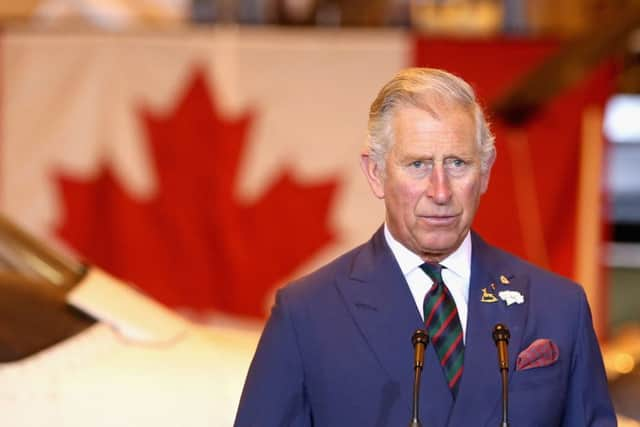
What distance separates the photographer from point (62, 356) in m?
4.27

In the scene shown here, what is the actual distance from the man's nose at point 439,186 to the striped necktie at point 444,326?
193 mm

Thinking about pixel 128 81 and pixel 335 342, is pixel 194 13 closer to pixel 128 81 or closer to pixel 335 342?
pixel 128 81

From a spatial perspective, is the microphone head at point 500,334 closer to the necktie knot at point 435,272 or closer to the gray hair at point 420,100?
the necktie knot at point 435,272

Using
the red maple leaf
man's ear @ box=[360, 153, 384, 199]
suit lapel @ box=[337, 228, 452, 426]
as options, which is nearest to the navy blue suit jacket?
suit lapel @ box=[337, 228, 452, 426]

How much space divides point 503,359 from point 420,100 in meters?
0.48

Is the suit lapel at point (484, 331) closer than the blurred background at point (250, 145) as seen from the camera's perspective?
Yes

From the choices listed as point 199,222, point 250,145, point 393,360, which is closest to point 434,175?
point 393,360

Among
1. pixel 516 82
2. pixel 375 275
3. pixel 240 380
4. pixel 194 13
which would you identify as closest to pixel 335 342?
pixel 375 275

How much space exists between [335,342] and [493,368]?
0.29 metres

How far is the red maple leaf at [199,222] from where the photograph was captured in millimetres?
8547

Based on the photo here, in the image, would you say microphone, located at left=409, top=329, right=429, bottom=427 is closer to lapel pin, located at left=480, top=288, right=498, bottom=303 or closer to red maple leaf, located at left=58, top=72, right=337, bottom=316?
lapel pin, located at left=480, top=288, right=498, bottom=303

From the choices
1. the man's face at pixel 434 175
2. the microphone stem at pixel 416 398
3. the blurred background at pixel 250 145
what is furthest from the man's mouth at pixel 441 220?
the blurred background at pixel 250 145

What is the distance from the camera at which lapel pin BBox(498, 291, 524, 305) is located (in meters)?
3.24

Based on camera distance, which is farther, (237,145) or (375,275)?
(237,145)
